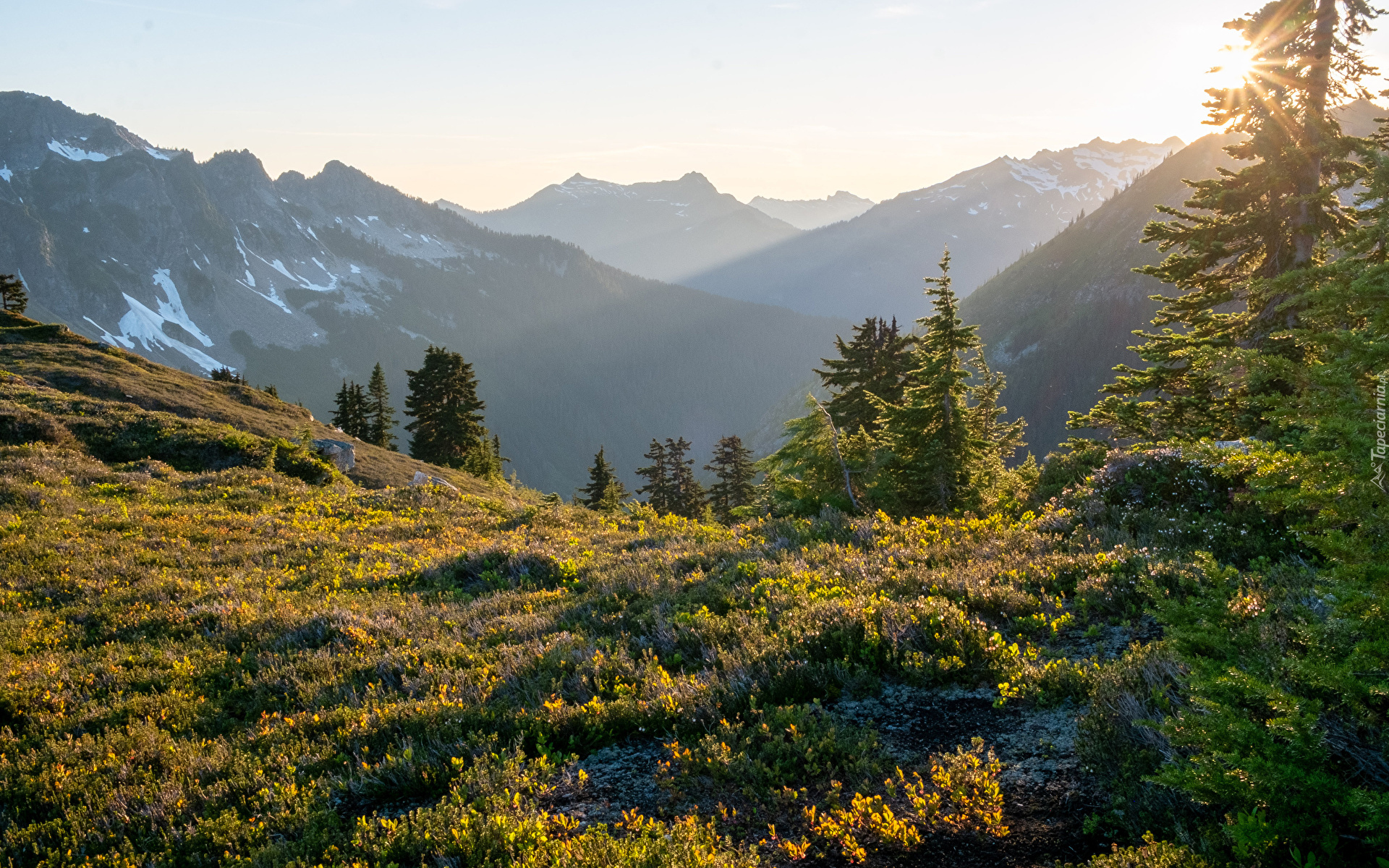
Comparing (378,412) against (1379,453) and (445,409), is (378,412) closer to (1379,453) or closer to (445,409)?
(445,409)

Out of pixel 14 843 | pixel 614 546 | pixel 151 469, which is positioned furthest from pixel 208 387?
pixel 14 843

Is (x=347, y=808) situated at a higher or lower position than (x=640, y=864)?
lower

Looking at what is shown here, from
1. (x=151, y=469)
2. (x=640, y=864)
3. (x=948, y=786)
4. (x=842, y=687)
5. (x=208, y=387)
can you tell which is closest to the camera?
(x=640, y=864)

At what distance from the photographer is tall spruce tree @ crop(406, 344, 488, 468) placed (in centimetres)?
5369

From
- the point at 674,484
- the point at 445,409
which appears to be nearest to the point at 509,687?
the point at 445,409

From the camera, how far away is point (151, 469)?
1798cm

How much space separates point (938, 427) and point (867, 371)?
1543cm

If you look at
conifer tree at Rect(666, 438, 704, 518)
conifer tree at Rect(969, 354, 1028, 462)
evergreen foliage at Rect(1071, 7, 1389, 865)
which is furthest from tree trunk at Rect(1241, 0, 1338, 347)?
conifer tree at Rect(666, 438, 704, 518)

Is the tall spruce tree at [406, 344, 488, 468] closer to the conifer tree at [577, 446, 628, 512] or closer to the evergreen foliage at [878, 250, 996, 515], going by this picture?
the conifer tree at [577, 446, 628, 512]

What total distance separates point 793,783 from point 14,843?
5649 millimetres

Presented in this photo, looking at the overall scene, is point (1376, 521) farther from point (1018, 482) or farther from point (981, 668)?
point (1018, 482)

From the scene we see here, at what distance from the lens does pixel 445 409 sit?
5459 centimetres

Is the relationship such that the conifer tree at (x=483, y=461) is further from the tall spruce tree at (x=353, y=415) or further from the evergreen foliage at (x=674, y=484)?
the tall spruce tree at (x=353, y=415)

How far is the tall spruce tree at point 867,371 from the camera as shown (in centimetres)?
2853
